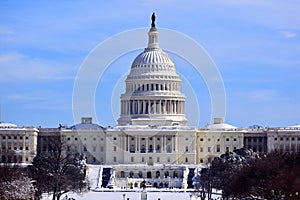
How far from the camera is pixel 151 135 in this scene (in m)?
160

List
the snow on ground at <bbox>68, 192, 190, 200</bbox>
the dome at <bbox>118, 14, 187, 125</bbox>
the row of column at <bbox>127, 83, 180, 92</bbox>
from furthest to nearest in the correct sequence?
1. the row of column at <bbox>127, 83, 180, 92</bbox>
2. the dome at <bbox>118, 14, 187, 125</bbox>
3. the snow on ground at <bbox>68, 192, 190, 200</bbox>

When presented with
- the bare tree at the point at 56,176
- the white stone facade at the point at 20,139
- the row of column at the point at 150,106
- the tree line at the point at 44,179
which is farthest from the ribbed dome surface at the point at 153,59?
the bare tree at the point at 56,176

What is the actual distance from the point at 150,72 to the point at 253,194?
93.9 meters

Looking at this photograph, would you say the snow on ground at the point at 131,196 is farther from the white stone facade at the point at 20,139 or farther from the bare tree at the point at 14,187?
the white stone facade at the point at 20,139

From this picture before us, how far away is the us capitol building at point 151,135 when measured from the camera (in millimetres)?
159625

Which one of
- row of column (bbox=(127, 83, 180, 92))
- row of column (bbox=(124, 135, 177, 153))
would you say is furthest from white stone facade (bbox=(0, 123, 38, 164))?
row of column (bbox=(127, 83, 180, 92))

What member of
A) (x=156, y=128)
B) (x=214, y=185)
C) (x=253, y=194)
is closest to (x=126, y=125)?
(x=156, y=128)

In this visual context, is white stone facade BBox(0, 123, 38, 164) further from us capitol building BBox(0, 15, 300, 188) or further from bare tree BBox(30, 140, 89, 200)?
bare tree BBox(30, 140, 89, 200)

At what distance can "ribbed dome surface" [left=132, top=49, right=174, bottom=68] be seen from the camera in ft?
562

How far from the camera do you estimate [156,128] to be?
6348 inches

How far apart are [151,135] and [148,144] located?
132 cm

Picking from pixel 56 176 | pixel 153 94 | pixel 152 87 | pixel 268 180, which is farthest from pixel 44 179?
pixel 152 87

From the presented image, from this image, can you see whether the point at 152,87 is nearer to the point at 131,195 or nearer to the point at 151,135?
the point at 151,135

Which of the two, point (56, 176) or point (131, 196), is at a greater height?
point (56, 176)
